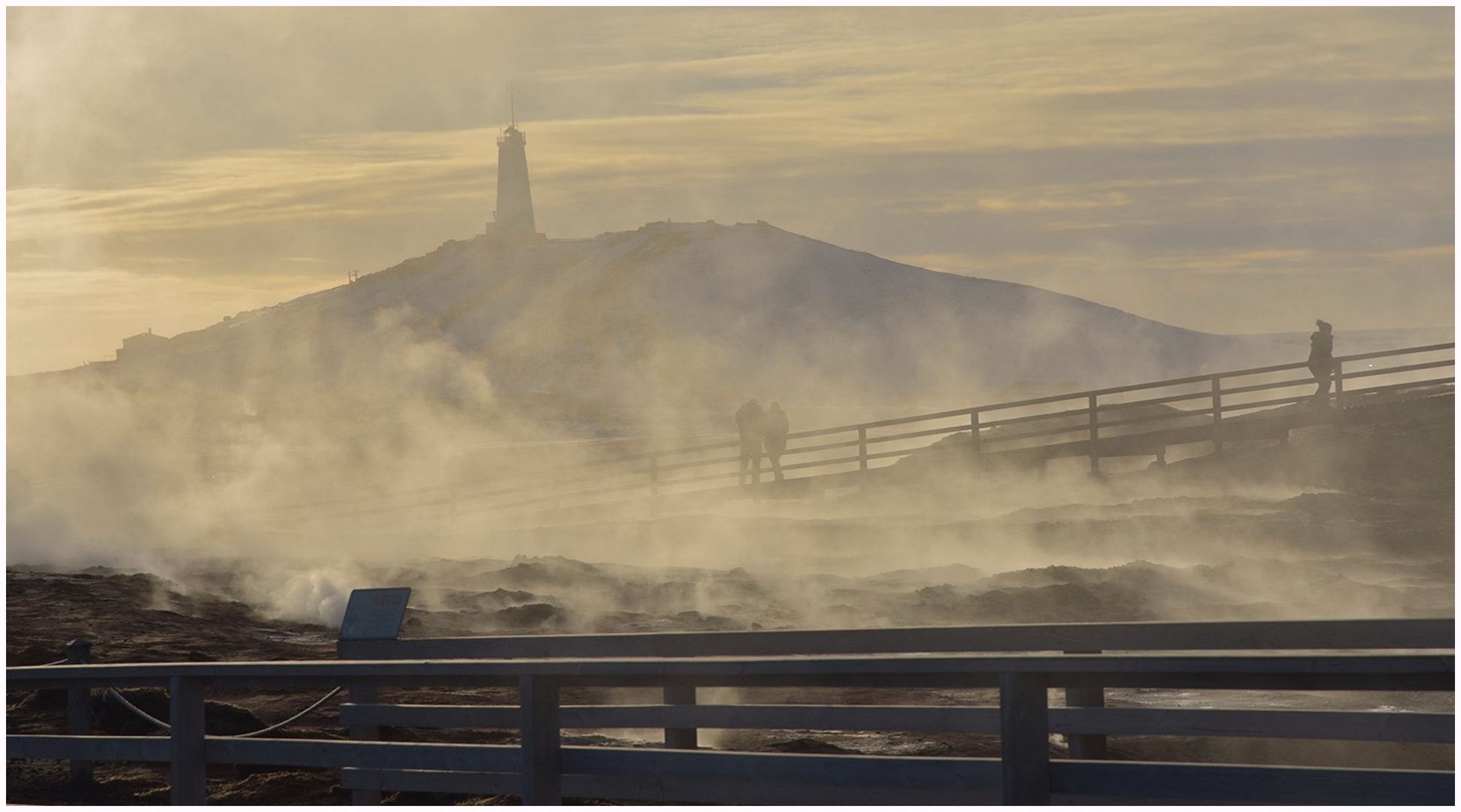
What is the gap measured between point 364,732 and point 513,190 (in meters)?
150

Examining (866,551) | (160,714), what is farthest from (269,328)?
(160,714)

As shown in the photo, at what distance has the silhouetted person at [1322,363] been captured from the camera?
2470 centimetres

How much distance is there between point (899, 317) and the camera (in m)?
134

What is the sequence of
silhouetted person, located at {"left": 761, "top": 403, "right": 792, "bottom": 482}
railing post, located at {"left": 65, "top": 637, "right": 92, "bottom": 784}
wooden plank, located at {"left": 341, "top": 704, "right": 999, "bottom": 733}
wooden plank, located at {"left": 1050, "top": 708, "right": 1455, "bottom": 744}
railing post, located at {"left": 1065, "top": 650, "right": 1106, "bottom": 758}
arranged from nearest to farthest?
wooden plank, located at {"left": 1050, "top": 708, "right": 1455, "bottom": 744} → wooden plank, located at {"left": 341, "top": 704, "right": 999, "bottom": 733} → railing post, located at {"left": 1065, "top": 650, "right": 1106, "bottom": 758} → railing post, located at {"left": 65, "top": 637, "right": 92, "bottom": 784} → silhouetted person, located at {"left": 761, "top": 403, "right": 792, "bottom": 482}

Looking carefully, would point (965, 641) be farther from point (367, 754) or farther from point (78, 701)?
point (78, 701)

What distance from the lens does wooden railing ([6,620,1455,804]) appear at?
15.2 ft

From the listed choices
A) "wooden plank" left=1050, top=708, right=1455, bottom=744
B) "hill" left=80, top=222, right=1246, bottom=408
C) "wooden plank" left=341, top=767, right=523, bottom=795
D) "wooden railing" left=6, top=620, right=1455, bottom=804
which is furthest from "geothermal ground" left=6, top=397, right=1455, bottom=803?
"hill" left=80, top=222, right=1246, bottom=408

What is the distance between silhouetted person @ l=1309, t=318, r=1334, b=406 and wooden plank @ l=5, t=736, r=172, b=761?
21.7 metres

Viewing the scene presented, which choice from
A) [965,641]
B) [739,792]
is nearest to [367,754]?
[739,792]

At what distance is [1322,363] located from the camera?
2469 centimetres

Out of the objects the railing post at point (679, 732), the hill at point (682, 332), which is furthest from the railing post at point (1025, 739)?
the hill at point (682, 332)

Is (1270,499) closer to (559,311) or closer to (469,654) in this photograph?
(469,654)

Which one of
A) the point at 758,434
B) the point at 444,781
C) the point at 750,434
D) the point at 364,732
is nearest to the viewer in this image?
the point at 444,781

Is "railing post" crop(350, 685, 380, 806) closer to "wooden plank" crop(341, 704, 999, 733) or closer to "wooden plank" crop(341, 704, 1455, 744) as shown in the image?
"wooden plank" crop(341, 704, 999, 733)
